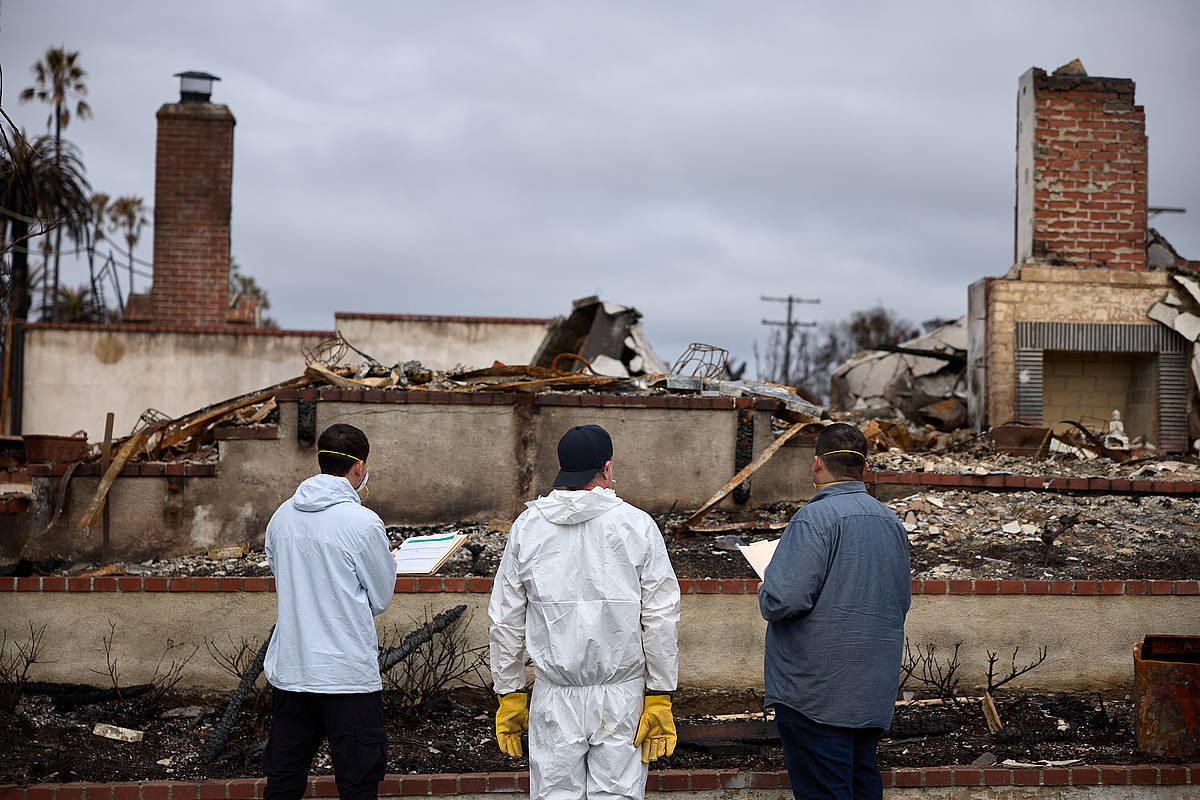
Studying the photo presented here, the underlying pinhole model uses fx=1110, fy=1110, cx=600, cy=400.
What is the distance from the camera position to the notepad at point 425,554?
5.18m

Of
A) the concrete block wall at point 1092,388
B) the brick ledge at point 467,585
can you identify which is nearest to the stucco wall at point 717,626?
the brick ledge at point 467,585

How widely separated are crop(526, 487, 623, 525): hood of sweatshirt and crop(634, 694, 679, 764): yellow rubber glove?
2.25 ft

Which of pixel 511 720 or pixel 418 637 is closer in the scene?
pixel 511 720

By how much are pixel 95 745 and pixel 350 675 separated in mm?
2587

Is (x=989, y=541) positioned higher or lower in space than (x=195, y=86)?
lower

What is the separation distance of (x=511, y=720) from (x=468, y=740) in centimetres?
221

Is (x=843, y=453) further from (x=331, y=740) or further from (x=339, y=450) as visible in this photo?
(x=331, y=740)

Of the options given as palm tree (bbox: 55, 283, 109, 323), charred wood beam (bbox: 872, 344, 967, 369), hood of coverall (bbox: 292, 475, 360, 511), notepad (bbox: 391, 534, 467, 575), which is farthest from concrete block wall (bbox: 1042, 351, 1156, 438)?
palm tree (bbox: 55, 283, 109, 323)

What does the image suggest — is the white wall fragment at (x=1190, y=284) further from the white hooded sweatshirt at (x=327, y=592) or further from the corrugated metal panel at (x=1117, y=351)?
the white hooded sweatshirt at (x=327, y=592)

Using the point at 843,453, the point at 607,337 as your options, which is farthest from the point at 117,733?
the point at 607,337

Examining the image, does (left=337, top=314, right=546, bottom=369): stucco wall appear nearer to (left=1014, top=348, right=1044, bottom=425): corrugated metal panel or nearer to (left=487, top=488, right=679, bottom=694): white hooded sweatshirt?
(left=1014, top=348, right=1044, bottom=425): corrugated metal panel

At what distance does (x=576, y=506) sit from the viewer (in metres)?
3.84

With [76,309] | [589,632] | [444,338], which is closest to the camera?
[589,632]

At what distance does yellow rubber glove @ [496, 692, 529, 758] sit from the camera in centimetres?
402
